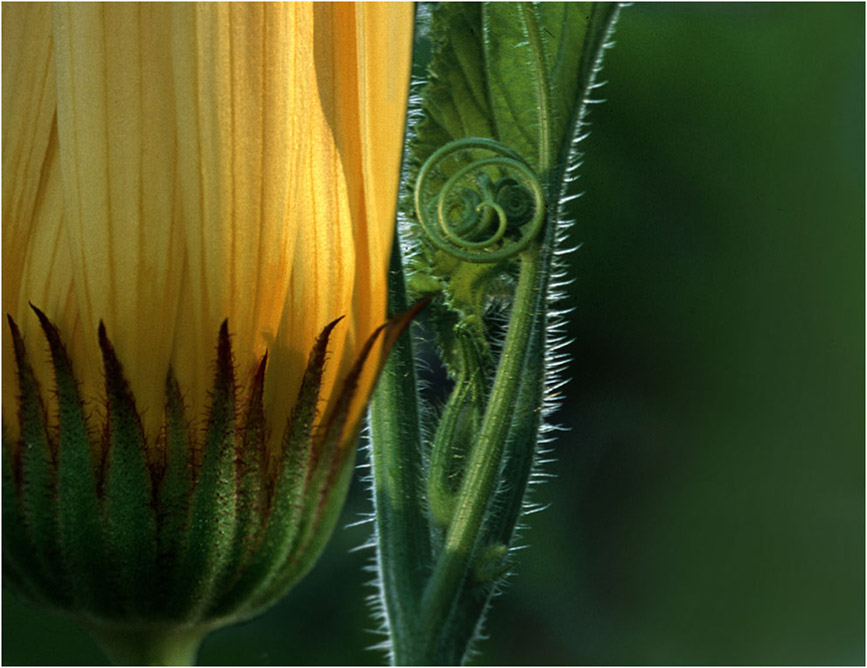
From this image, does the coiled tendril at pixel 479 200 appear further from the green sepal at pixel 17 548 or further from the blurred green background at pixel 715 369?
the green sepal at pixel 17 548

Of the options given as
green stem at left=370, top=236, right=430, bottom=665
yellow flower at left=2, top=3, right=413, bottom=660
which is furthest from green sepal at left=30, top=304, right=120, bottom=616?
green stem at left=370, top=236, right=430, bottom=665

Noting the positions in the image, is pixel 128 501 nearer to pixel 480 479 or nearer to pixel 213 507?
pixel 213 507

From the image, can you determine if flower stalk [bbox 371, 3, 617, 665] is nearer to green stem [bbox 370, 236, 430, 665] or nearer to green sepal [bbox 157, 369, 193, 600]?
green stem [bbox 370, 236, 430, 665]

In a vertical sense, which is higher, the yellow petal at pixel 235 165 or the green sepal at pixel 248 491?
the yellow petal at pixel 235 165

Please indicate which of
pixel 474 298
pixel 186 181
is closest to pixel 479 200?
pixel 474 298

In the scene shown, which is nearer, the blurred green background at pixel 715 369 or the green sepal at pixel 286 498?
the green sepal at pixel 286 498

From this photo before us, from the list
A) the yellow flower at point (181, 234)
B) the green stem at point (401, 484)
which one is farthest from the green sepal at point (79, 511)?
the green stem at point (401, 484)

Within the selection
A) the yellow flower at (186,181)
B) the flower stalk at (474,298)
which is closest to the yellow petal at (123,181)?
the yellow flower at (186,181)

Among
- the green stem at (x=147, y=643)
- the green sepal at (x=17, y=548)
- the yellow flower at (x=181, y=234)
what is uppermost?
the yellow flower at (x=181, y=234)
